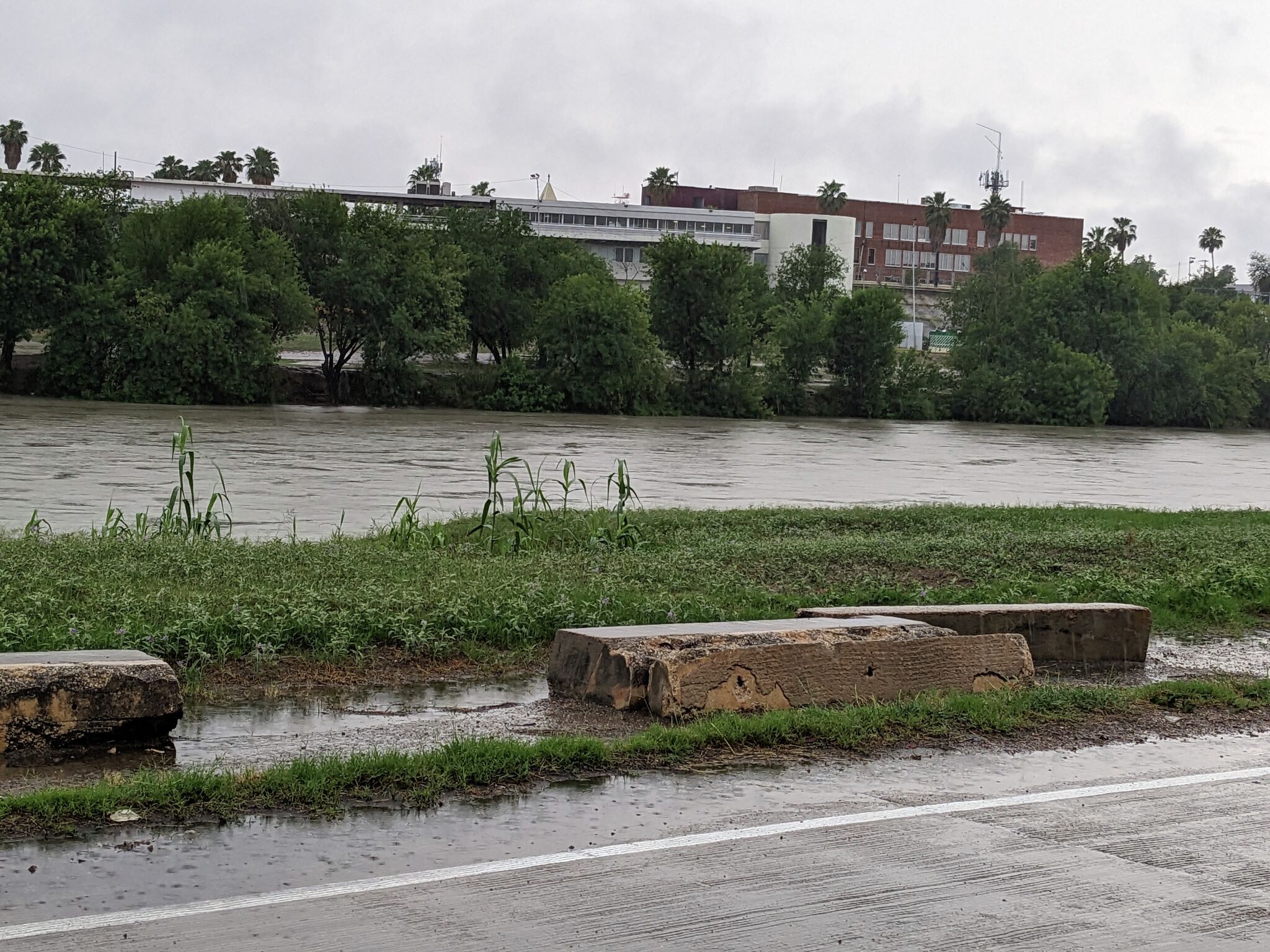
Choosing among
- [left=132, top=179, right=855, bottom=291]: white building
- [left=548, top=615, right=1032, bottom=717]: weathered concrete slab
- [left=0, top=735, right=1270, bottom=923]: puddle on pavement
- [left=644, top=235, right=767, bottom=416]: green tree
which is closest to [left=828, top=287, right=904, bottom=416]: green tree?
[left=644, top=235, right=767, bottom=416]: green tree

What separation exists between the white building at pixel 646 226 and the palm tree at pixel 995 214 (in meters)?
17.6

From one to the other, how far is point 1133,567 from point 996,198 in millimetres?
137585

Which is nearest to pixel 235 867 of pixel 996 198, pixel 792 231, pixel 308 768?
pixel 308 768

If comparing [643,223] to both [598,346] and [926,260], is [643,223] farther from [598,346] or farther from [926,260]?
[598,346]

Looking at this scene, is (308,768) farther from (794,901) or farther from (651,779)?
(794,901)

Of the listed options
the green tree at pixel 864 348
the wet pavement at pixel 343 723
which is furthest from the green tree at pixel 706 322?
the wet pavement at pixel 343 723

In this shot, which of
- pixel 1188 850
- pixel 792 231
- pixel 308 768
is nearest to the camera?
pixel 1188 850

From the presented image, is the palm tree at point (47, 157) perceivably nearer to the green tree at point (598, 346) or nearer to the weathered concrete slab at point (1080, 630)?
the green tree at point (598, 346)

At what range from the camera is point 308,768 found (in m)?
6.66

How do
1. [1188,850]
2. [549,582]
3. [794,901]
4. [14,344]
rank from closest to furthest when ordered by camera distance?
[794,901] → [1188,850] → [549,582] → [14,344]

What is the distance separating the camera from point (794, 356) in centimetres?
7681

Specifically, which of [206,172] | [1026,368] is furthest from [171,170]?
[1026,368]

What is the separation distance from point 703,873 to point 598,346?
206 ft

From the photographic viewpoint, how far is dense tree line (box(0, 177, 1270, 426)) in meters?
61.4
